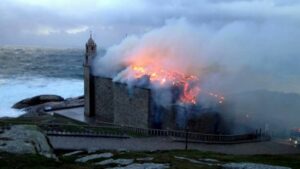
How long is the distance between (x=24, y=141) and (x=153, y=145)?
48.7ft

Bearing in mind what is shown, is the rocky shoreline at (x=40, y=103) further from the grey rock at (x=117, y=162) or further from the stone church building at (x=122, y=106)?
the grey rock at (x=117, y=162)

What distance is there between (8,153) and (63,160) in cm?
230

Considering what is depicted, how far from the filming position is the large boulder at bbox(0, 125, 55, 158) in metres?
15.3

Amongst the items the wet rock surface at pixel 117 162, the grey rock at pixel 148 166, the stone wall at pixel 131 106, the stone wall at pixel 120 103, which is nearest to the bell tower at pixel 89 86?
the stone wall at pixel 120 103

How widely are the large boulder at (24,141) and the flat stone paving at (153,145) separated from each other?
33.0ft

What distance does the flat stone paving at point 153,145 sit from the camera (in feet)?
93.0

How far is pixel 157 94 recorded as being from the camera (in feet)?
115

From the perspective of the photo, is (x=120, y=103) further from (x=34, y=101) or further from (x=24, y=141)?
(x=34, y=101)

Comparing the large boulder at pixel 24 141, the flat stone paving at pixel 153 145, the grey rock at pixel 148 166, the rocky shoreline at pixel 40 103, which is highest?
the rocky shoreline at pixel 40 103

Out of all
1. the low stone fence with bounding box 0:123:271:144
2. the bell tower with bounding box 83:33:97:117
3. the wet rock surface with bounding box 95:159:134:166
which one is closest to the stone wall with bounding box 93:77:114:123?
the bell tower with bounding box 83:33:97:117

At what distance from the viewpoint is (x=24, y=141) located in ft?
52.9

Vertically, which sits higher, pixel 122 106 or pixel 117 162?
pixel 122 106

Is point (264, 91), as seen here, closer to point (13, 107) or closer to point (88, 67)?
point (88, 67)

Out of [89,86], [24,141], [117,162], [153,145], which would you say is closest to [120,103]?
[89,86]
